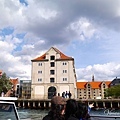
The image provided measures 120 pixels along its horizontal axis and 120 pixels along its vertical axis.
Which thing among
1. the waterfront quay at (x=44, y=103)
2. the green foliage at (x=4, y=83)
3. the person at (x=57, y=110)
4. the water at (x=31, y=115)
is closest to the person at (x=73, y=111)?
the person at (x=57, y=110)

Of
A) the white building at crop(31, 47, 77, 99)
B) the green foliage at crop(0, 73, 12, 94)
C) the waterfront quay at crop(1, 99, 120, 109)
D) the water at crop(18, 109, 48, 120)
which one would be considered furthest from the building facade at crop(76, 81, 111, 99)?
the water at crop(18, 109, 48, 120)

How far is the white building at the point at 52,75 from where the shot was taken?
78.8 meters

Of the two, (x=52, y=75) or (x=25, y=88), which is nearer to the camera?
(x=52, y=75)

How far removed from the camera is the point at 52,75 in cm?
8106

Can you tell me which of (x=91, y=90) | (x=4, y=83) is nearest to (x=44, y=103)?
(x=4, y=83)

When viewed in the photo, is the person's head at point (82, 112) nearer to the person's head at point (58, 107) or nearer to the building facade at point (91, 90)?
the person's head at point (58, 107)

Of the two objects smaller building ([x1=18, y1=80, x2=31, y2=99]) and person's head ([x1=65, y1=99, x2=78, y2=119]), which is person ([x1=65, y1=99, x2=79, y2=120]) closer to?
person's head ([x1=65, y1=99, x2=78, y2=119])

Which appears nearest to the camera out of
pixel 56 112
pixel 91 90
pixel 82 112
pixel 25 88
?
pixel 56 112

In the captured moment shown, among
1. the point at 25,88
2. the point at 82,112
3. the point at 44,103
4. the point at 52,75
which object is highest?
the point at 52,75

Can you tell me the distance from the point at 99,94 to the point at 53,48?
60926 millimetres

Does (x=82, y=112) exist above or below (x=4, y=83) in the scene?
below

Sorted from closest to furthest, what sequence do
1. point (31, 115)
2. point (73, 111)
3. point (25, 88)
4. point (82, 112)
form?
point (73, 111) < point (82, 112) < point (31, 115) < point (25, 88)

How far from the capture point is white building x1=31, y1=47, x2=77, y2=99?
7875 centimetres

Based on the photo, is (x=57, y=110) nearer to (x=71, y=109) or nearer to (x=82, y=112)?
(x=71, y=109)
